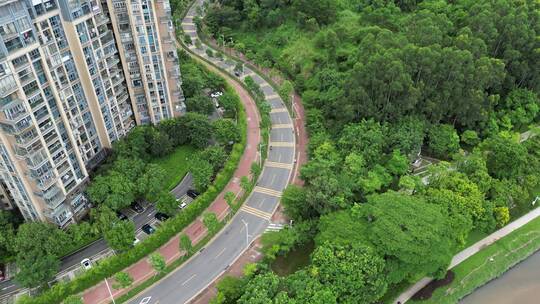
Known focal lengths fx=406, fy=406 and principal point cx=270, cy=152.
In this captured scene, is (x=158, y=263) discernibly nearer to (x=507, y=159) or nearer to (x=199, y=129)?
Answer: (x=199, y=129)

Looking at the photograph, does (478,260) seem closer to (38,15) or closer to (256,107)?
(256,107)

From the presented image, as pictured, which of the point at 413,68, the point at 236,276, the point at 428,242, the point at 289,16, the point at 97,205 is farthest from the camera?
the point at 289,16

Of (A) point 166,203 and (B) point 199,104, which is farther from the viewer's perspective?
(B) point 199,104

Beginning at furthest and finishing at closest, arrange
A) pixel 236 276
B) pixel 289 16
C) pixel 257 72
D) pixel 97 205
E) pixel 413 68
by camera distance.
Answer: pixel 289 16 → pixel 257 72 → pixel 413 68 → pixel 97 205 → pixel 236 276

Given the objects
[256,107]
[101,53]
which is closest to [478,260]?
[256,107]

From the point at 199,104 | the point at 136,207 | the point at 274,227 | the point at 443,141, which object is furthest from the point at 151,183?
the point at 443,141

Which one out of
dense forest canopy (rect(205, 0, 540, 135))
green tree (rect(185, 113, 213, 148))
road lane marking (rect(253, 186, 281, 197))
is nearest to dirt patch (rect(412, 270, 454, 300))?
road lane marking (rect(253, 186, 281, 197))

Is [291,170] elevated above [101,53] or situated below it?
below
